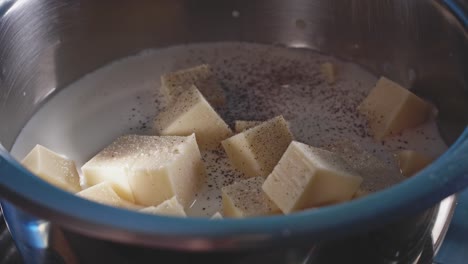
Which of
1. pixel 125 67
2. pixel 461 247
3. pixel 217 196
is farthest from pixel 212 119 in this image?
pixel 461 247

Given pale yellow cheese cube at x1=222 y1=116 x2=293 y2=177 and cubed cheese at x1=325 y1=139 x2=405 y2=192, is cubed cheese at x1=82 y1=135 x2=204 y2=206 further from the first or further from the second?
cubed cheese at x1=325 y1=139 x2=405 y2=192

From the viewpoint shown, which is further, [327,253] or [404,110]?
[404,110]

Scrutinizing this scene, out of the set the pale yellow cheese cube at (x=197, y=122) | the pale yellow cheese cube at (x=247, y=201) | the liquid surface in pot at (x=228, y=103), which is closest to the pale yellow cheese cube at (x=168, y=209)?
the pale yellow cheese cube at (x=247, y=201)

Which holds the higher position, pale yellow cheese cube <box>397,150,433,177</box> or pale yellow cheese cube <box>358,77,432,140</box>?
pale yellow cheese cube <box>358,77,432,140</box>

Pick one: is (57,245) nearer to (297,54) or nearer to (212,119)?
(212,119)

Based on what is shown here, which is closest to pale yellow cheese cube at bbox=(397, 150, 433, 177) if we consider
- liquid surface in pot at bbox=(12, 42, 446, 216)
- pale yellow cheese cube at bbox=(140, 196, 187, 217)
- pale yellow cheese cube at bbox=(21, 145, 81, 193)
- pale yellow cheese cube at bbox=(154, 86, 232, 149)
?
liquid surface in pot at bbox=(12, 42, 446, 216)
